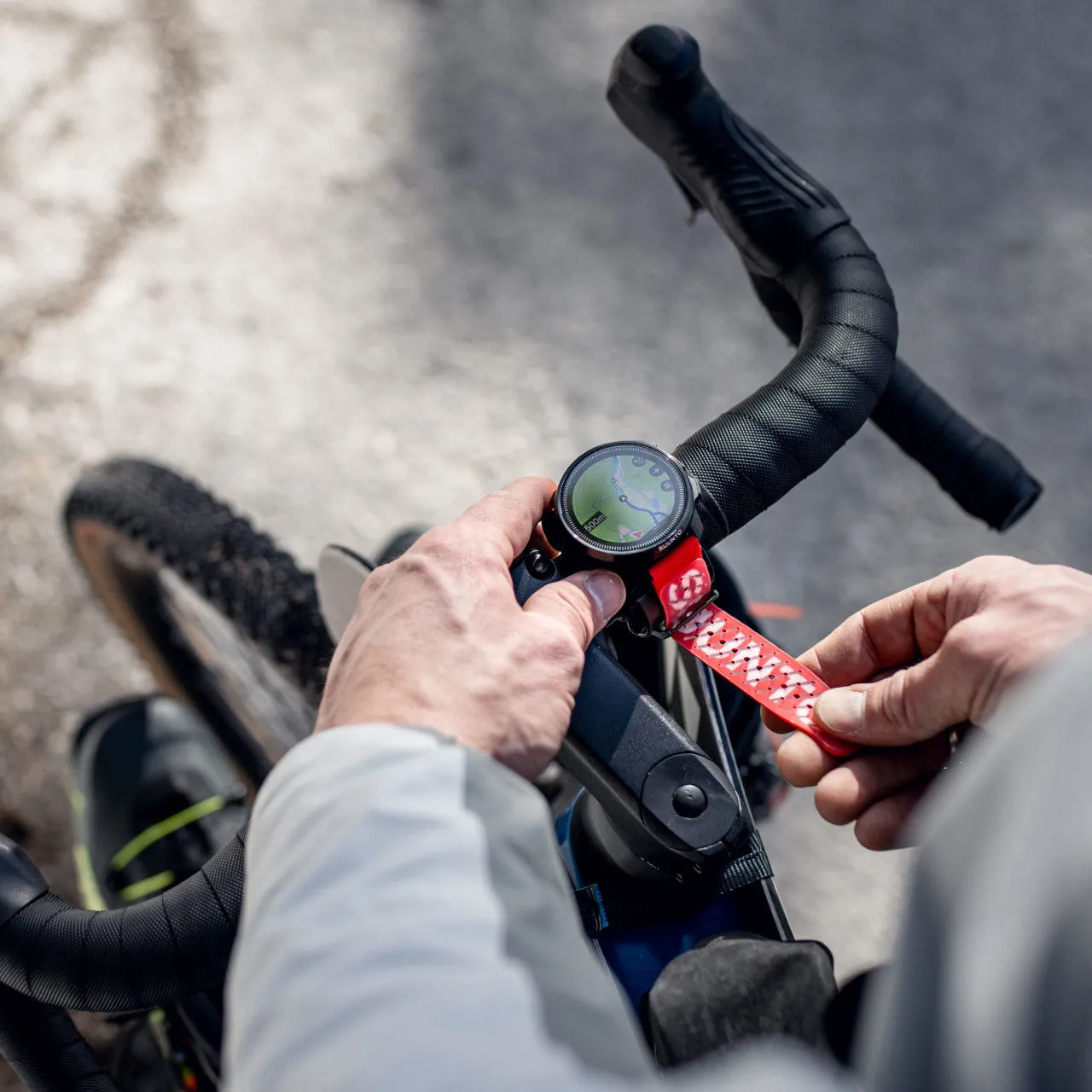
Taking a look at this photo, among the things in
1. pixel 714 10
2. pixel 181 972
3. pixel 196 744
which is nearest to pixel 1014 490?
pixel 181 972

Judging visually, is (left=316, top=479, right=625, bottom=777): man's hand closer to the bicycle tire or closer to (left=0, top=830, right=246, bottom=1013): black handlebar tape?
(left=0, top=830, right=246, bottom=1013): black handlebar tape

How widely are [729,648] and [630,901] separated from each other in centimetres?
17

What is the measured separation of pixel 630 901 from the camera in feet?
2.04

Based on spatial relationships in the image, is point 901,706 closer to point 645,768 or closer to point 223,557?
point 645,768

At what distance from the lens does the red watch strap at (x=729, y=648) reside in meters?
0.59

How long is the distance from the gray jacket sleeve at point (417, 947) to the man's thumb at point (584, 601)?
13cm

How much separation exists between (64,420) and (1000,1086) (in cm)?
151

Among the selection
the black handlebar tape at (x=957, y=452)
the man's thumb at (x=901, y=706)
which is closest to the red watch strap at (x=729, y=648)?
the man's thumb at (x=901, y=706)


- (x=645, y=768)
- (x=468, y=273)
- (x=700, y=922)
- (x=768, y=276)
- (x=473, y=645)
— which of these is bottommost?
(x=700, y=922)

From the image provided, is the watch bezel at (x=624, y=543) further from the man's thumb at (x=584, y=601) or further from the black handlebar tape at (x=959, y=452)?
the black handlebar tape at (x=959, y=452)

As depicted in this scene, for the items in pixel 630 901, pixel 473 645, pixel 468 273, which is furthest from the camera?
pixel 468 273

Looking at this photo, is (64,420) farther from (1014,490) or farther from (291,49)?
(1014,490)

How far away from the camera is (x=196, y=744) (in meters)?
1.24

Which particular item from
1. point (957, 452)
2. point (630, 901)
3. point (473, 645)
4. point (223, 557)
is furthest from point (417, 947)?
point (223, 557)
